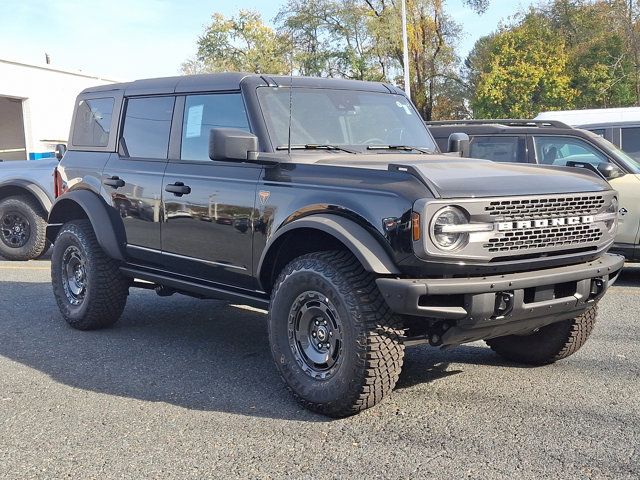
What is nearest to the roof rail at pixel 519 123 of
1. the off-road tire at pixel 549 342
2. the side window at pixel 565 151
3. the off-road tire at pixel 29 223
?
the side window at pixel 565 151

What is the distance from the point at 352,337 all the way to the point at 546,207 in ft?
4.12

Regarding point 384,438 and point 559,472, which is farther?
point 384,438

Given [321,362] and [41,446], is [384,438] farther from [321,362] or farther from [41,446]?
[41,446]

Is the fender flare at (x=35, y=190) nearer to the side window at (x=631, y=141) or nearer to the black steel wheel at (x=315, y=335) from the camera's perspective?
the black steel wheel at (x=315, y=335)

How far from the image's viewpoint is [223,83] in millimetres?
5109

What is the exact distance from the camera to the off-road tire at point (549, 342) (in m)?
4.74

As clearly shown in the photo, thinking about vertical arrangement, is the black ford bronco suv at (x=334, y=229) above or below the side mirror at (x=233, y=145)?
below

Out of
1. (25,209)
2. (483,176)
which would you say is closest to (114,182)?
(483,176)

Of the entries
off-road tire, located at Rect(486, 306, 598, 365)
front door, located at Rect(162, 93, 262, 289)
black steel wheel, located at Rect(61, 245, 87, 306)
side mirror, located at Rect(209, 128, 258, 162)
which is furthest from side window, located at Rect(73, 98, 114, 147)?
off-road tire, located at Rect(486, 306, 598, 365)

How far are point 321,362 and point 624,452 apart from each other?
1.61 metres

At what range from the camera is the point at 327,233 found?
13.3 feet

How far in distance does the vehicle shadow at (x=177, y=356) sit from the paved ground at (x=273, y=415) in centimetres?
2

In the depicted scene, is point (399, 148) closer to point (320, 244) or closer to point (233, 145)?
point (320, 244)

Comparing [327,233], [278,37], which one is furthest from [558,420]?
[278,37]
